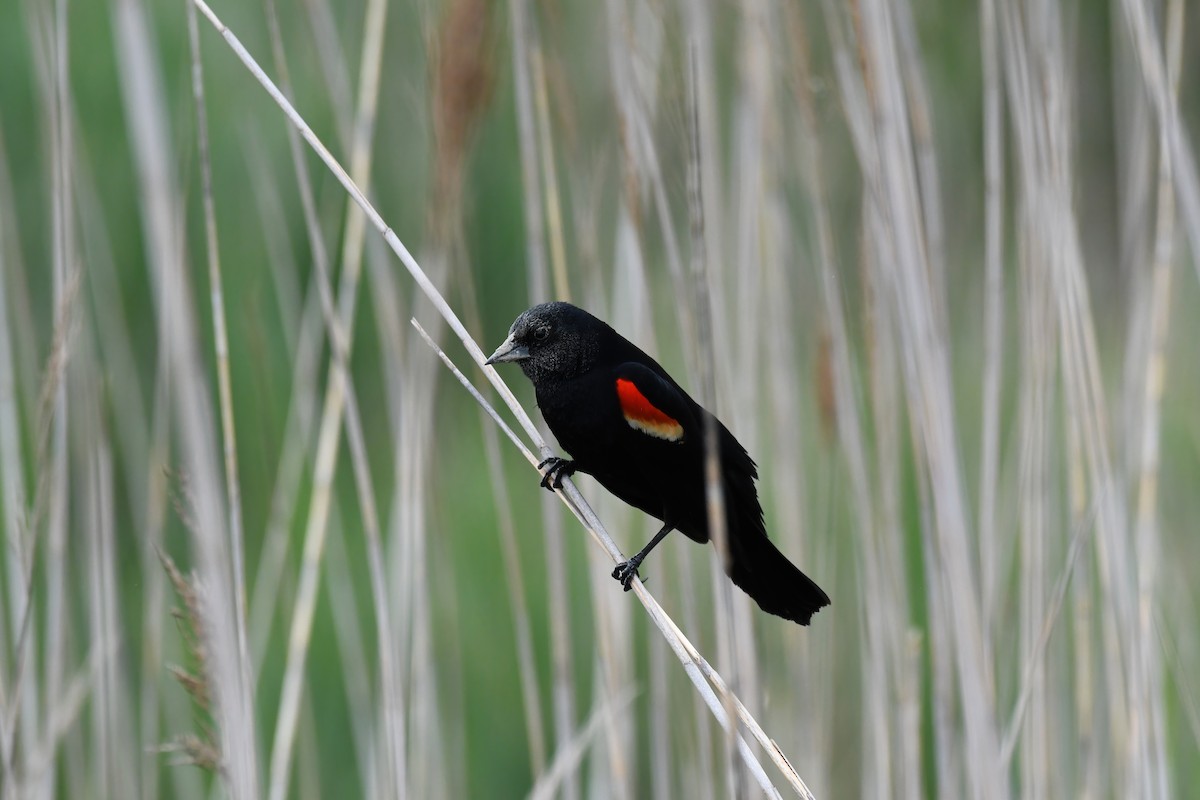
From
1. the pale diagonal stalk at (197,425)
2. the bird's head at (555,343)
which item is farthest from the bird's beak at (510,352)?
the pale diagonal stalk at (197,425)

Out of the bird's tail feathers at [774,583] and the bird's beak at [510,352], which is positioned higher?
the bird's beak at [510,352]

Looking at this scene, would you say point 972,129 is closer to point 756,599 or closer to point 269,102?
point 269,102

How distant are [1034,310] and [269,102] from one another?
2.32m

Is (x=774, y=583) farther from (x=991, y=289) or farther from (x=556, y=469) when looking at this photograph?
(x=991, y=289)

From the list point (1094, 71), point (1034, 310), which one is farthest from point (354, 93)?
point (1094, 71)

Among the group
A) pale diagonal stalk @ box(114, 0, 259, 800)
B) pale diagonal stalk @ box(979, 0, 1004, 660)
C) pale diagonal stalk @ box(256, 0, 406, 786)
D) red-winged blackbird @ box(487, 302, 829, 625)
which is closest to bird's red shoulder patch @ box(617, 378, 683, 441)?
red-winged blackbird @ box(487, 302, 829, 625)

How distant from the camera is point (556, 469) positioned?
1.79 meters

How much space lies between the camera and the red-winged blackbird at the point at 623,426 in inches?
68.9

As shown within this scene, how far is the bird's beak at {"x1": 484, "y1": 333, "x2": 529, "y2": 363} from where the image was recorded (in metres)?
1.76

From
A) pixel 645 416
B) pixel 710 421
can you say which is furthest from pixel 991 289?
pixel 710 421

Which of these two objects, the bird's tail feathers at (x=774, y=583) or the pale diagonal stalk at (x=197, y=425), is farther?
the bird's tail feathers at (x=774, y=583)

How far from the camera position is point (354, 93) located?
3.56m

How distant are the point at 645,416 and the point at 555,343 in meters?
0.18

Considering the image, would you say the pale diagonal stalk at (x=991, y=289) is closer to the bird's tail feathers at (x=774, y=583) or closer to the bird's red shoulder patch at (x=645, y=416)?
the bird's tail feathers at (x=774, y=583)
